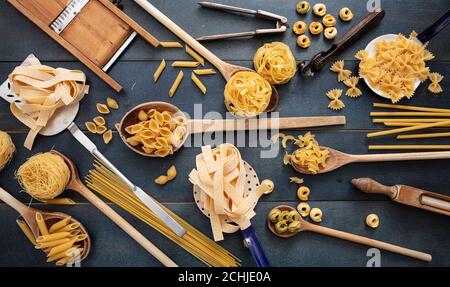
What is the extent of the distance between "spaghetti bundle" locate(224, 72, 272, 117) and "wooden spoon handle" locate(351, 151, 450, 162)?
1.02 feet

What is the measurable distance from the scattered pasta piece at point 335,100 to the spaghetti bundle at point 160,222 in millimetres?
522

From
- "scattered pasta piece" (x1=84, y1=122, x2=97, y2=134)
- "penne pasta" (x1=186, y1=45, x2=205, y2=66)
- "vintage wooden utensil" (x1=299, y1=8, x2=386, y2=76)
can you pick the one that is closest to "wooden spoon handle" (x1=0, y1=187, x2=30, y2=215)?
"scattered pasta piece" (x1=84, y1=122, x2=97, y2=134)

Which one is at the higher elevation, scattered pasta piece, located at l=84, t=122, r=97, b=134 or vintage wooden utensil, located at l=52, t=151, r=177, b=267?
scattered pasta piece, located at l=84, t=122, r=97, b=134

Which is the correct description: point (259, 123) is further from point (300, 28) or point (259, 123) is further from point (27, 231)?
point (27, 231)

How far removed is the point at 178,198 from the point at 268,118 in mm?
345

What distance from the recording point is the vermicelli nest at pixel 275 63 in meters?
1.21

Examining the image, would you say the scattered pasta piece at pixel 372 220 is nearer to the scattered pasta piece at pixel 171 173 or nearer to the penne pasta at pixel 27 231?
the scattered pasta piece at pixel 171 173

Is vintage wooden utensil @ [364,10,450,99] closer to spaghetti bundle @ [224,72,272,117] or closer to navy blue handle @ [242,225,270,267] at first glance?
spaghetti bundle @ [224,72,272,117]

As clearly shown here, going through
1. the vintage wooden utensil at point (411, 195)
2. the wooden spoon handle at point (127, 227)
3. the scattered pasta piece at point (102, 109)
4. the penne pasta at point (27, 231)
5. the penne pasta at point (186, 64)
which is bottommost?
the penne pasta at point (27, 231)

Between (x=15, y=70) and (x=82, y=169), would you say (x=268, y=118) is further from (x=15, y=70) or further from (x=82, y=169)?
(x=15, y=70)

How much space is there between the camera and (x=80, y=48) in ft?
4.08

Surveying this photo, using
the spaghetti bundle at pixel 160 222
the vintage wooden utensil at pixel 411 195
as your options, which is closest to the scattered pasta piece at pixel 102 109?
the spaghetti bundle at pixel 160 222

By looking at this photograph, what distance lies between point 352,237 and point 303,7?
68 cm

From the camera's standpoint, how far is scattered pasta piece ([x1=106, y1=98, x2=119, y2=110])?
1.26 meters
